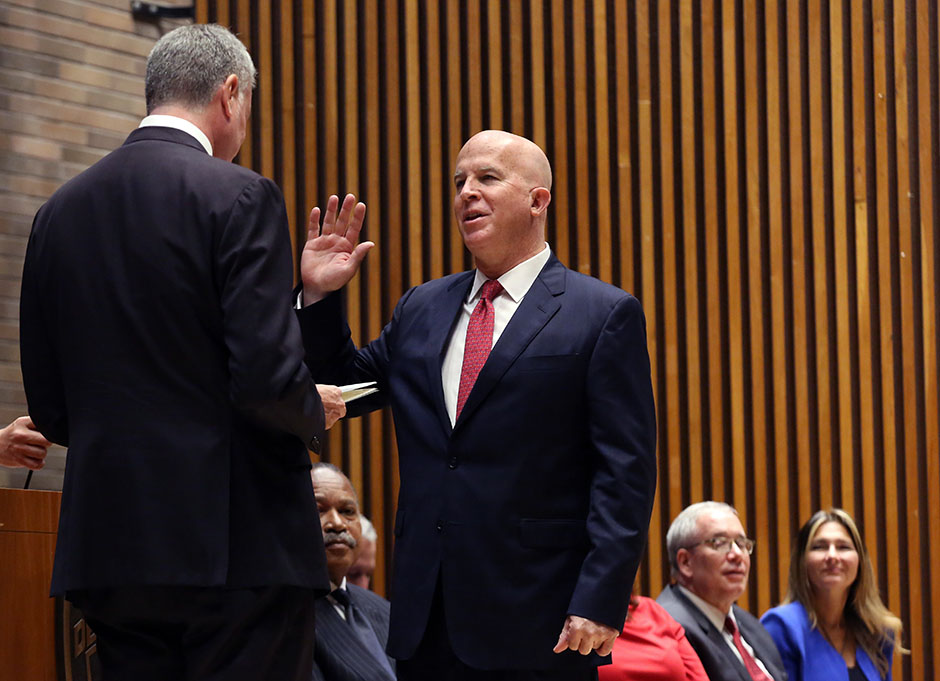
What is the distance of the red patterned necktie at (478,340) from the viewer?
85.4 inches

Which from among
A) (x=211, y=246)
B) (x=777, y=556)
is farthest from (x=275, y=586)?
(x=777, y=556)

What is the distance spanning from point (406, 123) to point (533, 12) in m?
0.63

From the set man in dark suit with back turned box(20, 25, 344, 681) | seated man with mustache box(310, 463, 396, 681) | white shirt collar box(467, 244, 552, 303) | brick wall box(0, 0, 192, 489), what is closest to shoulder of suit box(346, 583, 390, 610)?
seated man with mustache box(310, 463, 396, 681)

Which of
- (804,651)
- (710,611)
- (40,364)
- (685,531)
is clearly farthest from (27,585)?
(804,651)

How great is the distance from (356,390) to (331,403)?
0.19m

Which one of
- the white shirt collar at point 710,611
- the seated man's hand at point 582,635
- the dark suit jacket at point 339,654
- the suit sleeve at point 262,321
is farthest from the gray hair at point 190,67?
the white shirt collar at point 710,611

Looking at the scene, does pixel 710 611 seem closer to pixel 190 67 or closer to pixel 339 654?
pixel 339 654

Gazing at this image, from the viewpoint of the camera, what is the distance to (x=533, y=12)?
15.8 feet

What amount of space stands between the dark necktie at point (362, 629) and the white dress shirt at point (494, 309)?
0.96m

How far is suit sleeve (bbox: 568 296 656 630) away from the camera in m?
2.00

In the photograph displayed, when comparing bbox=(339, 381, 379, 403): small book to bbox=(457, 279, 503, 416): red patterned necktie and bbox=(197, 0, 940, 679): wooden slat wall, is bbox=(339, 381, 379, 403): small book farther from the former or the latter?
bbox=(197, 0, 940, 679): wooden slat wall

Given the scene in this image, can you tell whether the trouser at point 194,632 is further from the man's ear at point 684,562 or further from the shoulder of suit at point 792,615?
the shoulder of suit at point 792,615

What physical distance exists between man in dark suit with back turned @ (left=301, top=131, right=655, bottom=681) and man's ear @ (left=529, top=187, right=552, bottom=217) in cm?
2

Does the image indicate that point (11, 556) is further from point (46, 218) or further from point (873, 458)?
point (873, 458)
